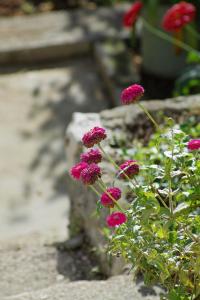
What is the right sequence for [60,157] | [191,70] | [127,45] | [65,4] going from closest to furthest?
[191,70]
[60,157]
[127,45]
[65,4]

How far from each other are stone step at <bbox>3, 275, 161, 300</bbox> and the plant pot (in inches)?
140

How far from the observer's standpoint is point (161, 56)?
21.2 ft

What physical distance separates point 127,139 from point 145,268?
1360 mm

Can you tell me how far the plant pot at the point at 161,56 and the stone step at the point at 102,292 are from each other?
3.54 meters

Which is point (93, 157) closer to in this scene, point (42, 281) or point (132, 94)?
point (132, 94)

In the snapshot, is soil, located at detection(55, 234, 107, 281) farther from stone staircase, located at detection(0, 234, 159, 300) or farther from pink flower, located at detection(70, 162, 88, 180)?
pink flower, located at detection(70, 162, 88, 180)

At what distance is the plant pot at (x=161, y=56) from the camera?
639cm

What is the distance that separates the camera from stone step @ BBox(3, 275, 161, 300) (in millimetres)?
2908

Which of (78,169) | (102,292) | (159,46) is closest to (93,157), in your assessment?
(78,169)

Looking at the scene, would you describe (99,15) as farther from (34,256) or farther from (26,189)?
(34,256)

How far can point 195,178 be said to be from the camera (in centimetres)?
256

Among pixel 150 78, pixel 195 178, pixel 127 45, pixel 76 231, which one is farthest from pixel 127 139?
pixel 127 45

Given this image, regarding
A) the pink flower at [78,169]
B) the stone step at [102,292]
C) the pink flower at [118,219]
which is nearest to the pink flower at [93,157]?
the pink flower at [78,169]

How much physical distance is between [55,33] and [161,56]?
4.14 feet
